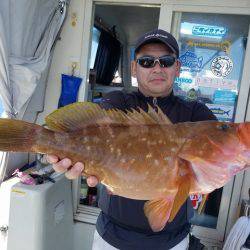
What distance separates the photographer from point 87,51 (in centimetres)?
379

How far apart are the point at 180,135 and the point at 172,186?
23 cm

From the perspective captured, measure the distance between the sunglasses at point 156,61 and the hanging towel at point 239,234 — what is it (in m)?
1.91

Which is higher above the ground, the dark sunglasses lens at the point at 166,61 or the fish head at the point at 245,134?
the dark sunglasses lens at the point at 166,61

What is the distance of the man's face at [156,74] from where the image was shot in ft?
6.13

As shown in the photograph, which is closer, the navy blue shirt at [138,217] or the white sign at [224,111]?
the navy blue shirt at [138,217]

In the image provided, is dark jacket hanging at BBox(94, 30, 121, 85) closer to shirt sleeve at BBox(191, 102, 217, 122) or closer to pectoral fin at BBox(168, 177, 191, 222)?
shirt sleeve at BBox(191, 102, 217, 122)

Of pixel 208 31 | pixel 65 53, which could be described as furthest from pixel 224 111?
pixel 65 53

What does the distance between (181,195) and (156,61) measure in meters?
0.84

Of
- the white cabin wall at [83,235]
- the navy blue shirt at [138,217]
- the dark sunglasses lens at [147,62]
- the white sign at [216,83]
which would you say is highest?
the dark sunglasses lens at [147,62]

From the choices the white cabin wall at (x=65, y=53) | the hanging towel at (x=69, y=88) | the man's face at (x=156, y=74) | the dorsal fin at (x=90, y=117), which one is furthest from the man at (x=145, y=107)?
the white cabin wall at (x=65, y=53)

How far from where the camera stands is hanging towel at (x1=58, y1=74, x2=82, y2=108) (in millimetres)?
3814

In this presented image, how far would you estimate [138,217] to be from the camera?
183cm

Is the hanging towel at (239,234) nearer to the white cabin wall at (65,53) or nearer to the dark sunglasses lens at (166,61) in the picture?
the dark sunglasses lens at (166,61)

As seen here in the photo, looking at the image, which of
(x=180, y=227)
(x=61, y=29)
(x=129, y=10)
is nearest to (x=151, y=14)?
(x=129, y=10)
